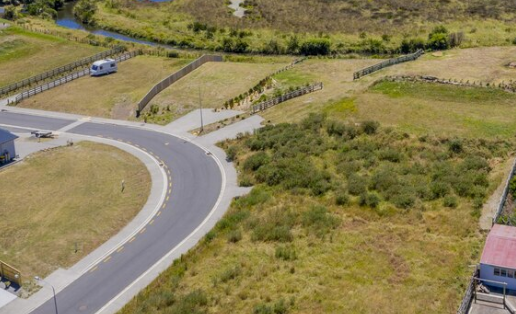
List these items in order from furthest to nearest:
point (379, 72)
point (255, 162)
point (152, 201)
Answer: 1. point (379, 72)
2. point (255, 162)
3. point (152, 201)

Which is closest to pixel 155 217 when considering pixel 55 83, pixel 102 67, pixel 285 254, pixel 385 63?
pixel 285 254

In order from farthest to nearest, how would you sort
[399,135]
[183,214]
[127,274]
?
[399,135], [183,214], [127,274]

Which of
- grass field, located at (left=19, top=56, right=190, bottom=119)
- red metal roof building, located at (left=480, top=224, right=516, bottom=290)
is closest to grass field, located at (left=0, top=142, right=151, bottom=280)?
grass field, located at (left=19, top=56, right=190, bottom=119)

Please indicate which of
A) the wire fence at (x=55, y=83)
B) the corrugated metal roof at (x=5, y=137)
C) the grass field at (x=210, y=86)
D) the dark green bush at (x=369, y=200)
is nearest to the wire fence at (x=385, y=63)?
the grass field at (x=210, y=86)

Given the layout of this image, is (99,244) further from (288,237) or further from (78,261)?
(288,237)

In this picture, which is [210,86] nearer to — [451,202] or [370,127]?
[370,127]

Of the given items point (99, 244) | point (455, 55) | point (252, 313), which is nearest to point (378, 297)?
point (252, 313)
